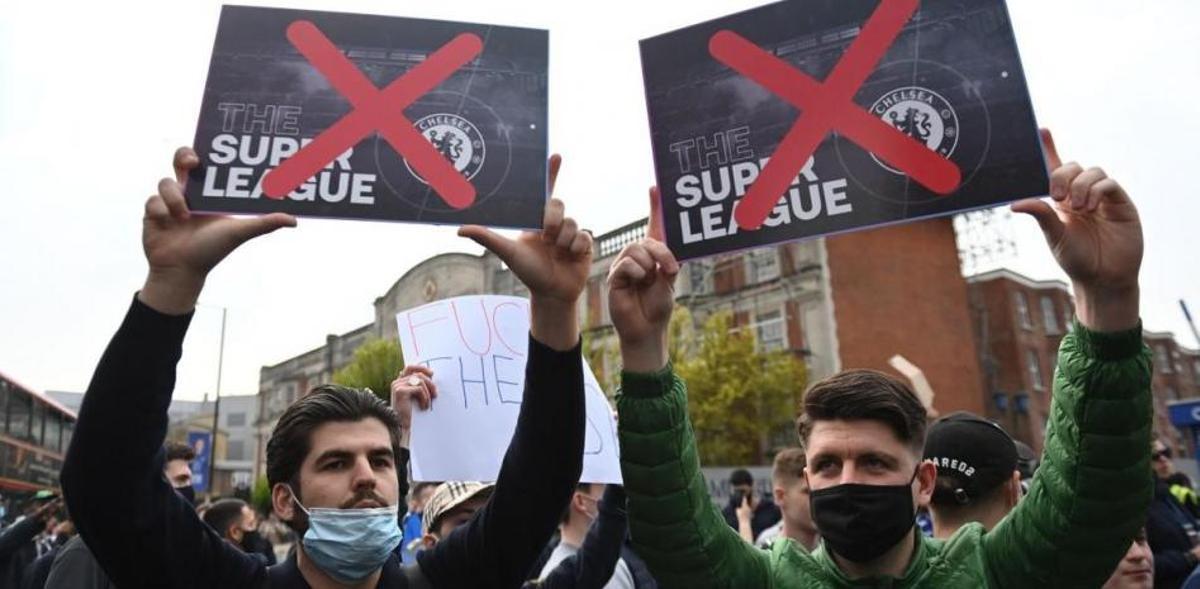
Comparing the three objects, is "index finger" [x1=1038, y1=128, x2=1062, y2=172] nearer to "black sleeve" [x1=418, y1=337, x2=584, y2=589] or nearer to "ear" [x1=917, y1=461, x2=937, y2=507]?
"ear" [x1=917, y1=461, x2=937, y2=507]

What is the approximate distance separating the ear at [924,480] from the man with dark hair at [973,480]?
53 cm

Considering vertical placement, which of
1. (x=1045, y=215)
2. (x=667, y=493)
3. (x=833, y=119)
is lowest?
(x=667, y=493)

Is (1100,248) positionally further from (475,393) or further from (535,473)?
(475,393)

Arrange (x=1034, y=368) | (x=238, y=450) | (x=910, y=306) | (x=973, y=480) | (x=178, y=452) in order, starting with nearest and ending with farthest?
(x=973, y=480)
(x=178, y=452)
(x=910, y=306)
(x=1034, y=368)
(x=238, y=450)

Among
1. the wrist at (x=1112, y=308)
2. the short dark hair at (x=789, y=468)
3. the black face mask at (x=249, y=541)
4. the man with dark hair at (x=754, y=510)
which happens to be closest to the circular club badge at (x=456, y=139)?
the wrist at (x=1112, y=308)

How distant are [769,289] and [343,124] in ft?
97.7

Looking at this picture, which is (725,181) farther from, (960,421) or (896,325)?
(896,325)

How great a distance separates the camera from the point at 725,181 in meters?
2.66

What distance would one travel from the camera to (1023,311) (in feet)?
125

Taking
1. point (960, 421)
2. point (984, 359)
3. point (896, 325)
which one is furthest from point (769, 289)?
point (960, 421)

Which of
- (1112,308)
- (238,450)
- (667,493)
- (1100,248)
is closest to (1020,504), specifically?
(1112,308)

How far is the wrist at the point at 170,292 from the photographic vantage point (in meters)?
2.04

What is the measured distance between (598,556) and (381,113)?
1757 millimetres

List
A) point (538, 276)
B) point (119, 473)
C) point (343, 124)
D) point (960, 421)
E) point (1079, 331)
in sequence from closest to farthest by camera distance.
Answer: point (119, 473), point (1079, 331), point (538, 276), point (343, 124), point (960, 421)
